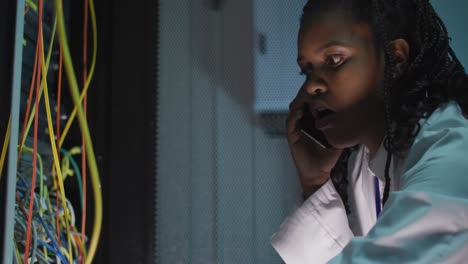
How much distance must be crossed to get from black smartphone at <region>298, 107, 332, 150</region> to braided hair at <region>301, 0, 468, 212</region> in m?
0.22

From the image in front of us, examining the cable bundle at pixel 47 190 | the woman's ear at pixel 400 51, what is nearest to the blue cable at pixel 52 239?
the cable bundle at pixel 47 190

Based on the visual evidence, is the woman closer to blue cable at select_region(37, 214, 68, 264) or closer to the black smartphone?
the black smartphone

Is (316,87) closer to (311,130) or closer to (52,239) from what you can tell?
(311,130)

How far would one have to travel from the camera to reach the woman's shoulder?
0.61 meters

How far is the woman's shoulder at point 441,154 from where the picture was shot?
2.02 ft

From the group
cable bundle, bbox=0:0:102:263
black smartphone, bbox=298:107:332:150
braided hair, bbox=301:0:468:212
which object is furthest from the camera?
black smartphone, bbox=298:107:332:150

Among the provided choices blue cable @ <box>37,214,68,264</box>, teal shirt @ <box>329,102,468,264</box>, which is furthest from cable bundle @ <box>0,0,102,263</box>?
teal shirt @ <box>329,102,468,264</box>

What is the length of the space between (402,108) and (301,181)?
342 millimetres

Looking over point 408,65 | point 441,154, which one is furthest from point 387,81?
point 441,154

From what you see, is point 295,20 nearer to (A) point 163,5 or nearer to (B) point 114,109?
(A) point 163,5

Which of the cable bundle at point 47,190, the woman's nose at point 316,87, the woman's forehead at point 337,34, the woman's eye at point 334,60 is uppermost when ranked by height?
the woman's forehead at point 337,34

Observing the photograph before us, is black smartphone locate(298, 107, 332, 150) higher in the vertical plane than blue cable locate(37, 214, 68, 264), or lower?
higher

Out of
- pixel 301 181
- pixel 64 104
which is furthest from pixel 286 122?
pixel 64 104

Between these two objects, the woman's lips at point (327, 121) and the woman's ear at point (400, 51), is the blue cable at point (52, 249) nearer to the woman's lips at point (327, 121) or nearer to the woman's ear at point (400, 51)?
the woman's lips at point (327, 121)
